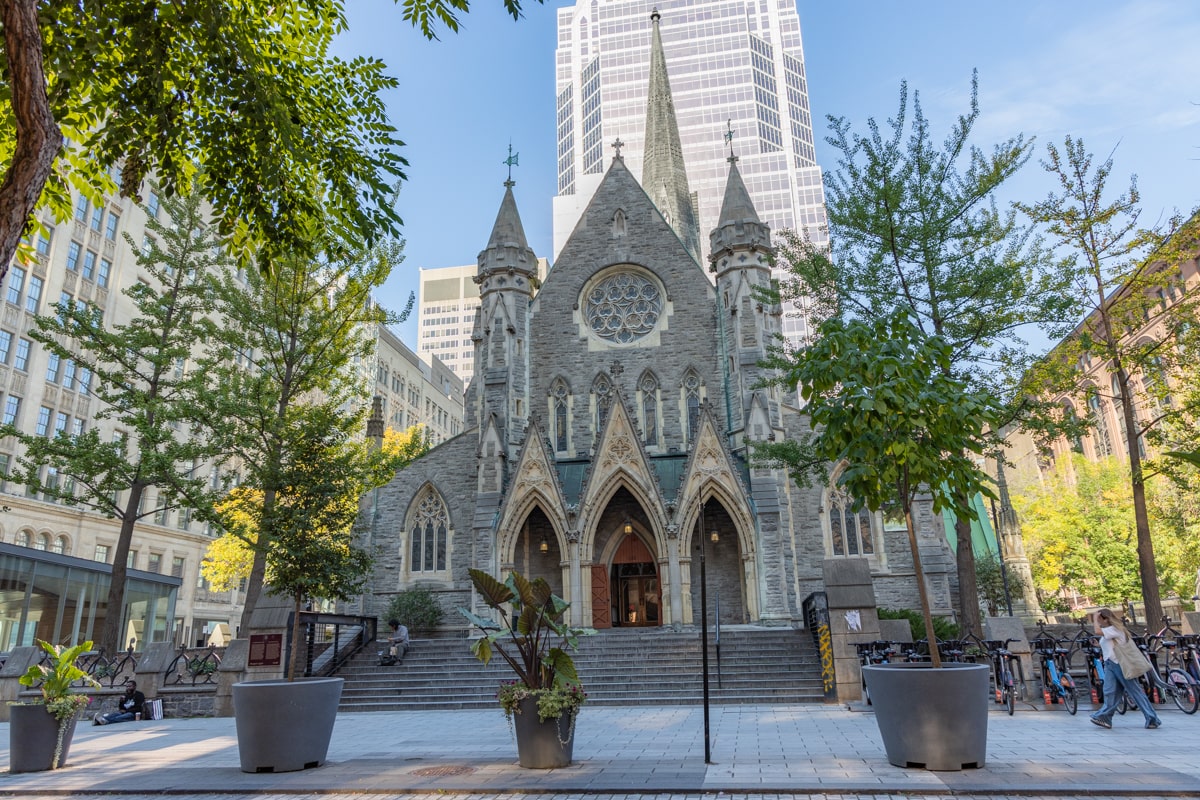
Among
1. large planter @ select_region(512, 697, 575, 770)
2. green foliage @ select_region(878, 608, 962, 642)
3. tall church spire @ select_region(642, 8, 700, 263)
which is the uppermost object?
tall church spire @ select_region(642, 8, 700, 263)

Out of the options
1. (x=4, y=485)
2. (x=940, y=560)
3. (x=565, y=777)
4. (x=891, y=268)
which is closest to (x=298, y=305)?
(x=891, y=268)

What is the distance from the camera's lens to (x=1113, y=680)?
9.49 metres

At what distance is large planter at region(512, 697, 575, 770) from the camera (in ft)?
24.8

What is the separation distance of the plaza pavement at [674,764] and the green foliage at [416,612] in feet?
36.0

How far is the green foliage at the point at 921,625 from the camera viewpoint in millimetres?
18328

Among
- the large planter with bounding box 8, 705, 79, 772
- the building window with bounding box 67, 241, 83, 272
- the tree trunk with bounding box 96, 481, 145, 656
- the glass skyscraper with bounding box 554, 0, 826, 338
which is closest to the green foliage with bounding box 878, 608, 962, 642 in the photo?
the large planter with bounding box 8, 705, 79, 772

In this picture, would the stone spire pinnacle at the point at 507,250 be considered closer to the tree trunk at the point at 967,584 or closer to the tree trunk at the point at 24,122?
the tree trunk at the point at 967,584

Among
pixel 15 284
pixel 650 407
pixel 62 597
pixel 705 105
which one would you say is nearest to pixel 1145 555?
pixel 650 407

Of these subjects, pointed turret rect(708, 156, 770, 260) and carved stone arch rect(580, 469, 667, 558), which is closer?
carved stone arch rect(580, 469, 667, 558)

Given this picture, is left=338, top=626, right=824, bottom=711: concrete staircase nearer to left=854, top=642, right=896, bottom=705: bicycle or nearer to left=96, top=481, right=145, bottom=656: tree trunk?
left=854, top=642, right=896, bottom=705: bicycle

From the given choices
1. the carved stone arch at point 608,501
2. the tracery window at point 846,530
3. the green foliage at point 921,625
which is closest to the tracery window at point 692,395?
the carved stone arch at point 608,501

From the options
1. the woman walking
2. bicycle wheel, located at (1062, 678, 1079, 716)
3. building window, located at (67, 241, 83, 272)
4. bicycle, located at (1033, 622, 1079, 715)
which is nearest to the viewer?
the woman walking

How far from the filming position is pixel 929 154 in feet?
53.6

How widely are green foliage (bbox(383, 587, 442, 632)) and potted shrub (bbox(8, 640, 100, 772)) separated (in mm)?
13786
